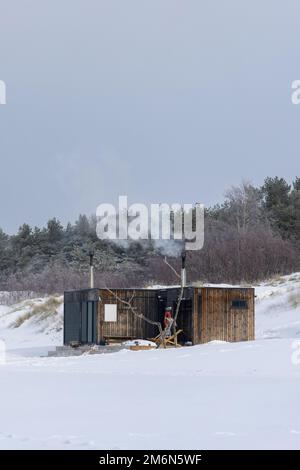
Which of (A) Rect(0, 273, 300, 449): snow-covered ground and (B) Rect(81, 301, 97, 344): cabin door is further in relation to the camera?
(B) Rect(81, 301, 97, 344): cabin door

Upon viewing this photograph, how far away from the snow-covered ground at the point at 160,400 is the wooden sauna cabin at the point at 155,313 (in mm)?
2197

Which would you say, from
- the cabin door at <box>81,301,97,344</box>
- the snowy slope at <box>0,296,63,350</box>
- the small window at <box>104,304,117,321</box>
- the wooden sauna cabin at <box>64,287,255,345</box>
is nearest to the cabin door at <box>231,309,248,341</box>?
the wooden sauna cabin at <box>64,287,255,345</box>

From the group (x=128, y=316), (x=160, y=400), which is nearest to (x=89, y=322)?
(x=128, y=316)

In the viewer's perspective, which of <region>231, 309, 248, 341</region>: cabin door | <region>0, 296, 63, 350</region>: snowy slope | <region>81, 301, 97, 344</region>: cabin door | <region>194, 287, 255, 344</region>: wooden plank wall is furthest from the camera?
<region>0, 296, 63, 350</region>: snowy slope

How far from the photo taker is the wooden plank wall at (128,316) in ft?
100

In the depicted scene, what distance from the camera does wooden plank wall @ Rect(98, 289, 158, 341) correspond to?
30.5 metres

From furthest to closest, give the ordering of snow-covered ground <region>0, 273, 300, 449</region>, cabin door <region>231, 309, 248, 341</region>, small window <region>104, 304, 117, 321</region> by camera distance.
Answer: small window <region>104, 304, 117, 321</region> → cabin door <region>231, 309, 248, 341</region> → snow-covered ground <region>0, 273, 300, 449</region>

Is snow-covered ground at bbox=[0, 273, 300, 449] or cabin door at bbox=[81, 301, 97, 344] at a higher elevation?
cabin door at bbox=[81, 301, 97, 344]

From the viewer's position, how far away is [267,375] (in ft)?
59.0

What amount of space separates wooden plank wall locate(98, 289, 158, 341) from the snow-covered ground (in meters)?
3.89

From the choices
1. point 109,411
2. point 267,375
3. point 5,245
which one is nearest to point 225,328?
point 267,375

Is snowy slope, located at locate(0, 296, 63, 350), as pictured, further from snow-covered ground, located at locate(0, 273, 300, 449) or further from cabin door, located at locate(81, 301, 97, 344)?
snow-covered ground, located at locate(0, 273, 300, 449)

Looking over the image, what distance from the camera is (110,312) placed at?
100 ft

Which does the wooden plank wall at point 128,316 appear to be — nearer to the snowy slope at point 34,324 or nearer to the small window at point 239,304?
the small window at point 239,304
